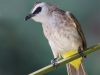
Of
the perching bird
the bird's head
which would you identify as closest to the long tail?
the perching bird

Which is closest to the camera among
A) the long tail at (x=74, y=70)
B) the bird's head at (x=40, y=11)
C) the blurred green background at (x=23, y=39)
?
the bird's head at (x=40, y=11)

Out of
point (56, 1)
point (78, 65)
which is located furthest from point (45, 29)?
point (56, 1)

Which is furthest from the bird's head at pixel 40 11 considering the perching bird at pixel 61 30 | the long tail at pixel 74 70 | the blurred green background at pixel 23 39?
the blurred green background at pixel 23 39

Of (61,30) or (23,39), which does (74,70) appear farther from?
(23,39)

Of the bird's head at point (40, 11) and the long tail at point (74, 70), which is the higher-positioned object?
the bird's head at point (40, 11)

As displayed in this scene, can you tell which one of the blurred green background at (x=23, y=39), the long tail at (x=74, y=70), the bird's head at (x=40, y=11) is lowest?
the long tail at (x=74, y=70)

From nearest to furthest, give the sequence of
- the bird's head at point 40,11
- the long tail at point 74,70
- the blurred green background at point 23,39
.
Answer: the bird's head at point 40,11
the long tail at point 74,70
the blurred green background at point 23,39

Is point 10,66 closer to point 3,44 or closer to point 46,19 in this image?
point 3,44

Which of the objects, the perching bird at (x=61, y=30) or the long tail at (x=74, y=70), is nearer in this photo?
the perching bird at (x=61, y=30)

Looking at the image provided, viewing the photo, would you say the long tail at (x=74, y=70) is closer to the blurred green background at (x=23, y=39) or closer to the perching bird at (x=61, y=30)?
the perching bird at (x=61, y=30)

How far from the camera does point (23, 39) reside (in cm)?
151

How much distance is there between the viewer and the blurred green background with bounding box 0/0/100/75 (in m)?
1.50

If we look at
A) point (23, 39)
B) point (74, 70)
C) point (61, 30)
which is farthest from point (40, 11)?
point (23, 39)

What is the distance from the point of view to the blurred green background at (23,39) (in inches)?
58.9
